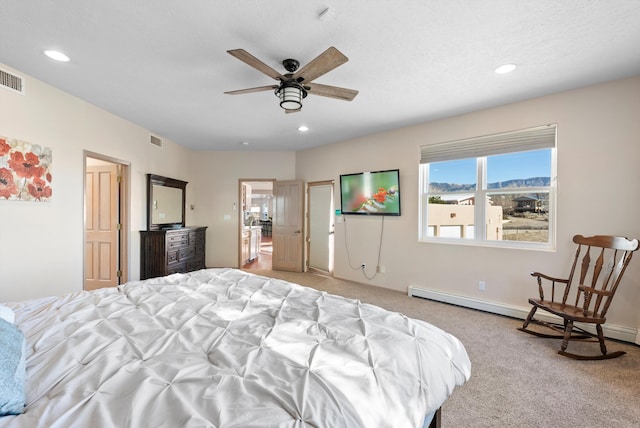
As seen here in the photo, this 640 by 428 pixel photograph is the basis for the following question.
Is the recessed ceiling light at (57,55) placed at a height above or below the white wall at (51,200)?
above

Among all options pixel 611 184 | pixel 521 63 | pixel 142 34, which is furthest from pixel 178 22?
pixel 611 184

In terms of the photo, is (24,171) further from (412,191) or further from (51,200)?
(412,191)

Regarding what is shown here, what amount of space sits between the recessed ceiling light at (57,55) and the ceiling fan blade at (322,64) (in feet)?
6.68

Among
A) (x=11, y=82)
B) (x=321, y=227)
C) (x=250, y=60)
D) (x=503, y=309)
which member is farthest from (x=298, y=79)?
(x=321, y=227)

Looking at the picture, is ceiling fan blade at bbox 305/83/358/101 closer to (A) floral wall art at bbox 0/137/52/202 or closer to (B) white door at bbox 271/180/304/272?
(A) floral wall art at bbox 0/137/52/202

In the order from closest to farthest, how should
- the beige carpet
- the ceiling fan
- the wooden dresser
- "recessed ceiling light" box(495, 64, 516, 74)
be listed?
the beige carpet < the ceiling fan < "recessed ceiling light" box(495, 64, 516, 74) < the wooden dresser

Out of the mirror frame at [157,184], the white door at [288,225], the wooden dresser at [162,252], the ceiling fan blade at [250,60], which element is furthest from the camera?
the white door at [288,225]

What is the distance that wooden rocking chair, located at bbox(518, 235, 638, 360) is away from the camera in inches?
92.3

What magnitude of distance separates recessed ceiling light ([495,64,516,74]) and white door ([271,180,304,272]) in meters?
3.79

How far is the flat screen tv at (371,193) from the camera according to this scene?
4331 millimetres

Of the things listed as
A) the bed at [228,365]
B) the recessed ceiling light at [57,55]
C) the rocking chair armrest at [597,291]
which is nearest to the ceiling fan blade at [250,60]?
the bed at [228,365]

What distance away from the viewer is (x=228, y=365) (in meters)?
1.02

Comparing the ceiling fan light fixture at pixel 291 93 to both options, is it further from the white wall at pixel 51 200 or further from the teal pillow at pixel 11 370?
the white wall at pixel 51 200

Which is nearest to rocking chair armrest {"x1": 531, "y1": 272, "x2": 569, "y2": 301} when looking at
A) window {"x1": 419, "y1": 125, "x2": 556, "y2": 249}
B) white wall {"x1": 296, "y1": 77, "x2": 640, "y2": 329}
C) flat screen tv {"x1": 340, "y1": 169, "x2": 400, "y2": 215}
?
white wall {"x1": 296, "y1": 77, "x2": 640, "y2": 329}
